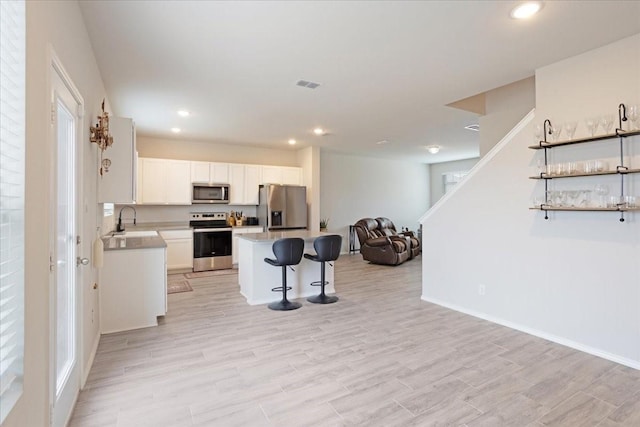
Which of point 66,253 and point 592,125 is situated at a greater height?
point 592,125

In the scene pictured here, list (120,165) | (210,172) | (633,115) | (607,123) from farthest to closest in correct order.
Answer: (210,172)
(120,165)
(607,123)
(633,115)

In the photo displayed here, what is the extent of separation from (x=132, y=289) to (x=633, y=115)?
4907mm

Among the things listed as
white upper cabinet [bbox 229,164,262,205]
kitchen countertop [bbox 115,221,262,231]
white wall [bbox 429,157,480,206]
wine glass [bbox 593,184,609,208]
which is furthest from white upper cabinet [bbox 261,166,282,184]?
wine glass [bbox 593,184,609,208]

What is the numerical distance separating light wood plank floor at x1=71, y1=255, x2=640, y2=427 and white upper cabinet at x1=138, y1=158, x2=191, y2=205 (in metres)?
3.05

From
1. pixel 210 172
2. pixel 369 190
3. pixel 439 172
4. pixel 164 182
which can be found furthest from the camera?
pixel 439 172

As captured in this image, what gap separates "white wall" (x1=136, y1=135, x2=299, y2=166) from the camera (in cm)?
666

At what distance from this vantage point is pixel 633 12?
2.42 m

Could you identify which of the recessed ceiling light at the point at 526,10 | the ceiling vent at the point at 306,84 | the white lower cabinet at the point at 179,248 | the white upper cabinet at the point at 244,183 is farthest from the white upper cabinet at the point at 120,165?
the recessed ceiling light at the point at 526,10

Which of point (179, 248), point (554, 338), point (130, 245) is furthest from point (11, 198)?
point (179, 248)

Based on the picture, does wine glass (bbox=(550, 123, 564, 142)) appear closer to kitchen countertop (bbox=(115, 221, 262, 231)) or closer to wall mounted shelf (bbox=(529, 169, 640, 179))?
wall mounted shelf (bbox=(529, 169, 640, 179))

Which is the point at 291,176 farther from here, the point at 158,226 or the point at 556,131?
the point at 556,131

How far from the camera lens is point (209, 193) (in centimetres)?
682

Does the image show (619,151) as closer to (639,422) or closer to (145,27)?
(639,422)

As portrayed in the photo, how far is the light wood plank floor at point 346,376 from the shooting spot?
211 centimetres
